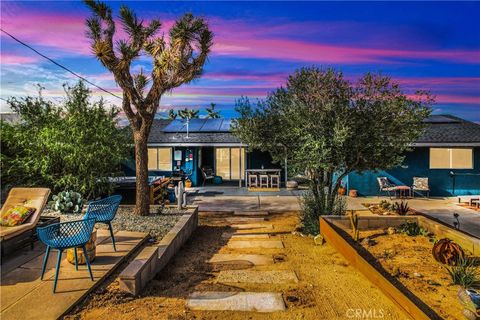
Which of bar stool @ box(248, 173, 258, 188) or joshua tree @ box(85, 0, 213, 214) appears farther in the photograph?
bar stool @ box(248, 173, 258, 188)

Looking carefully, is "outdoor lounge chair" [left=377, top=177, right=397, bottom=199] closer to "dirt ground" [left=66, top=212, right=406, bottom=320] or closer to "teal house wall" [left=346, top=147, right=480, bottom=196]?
"teal house wall" [left=346, top=147, right=480, bottom=196]

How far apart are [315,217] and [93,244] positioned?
5.51 m

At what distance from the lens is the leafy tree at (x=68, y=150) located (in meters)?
10.0

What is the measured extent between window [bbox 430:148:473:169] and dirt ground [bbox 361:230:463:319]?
948 cm

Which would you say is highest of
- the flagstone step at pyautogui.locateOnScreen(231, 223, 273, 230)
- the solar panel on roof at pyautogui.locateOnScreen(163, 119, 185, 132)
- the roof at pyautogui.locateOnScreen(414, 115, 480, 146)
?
the solar panel on roof at pyautogui.locateOnScreen(163, 119, 185, 132)

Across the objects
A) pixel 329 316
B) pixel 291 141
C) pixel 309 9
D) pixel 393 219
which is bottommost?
pixel 329 316

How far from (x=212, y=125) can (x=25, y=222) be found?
44.6ft

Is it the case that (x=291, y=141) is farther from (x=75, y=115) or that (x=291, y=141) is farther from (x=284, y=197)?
(x=75, y=115)

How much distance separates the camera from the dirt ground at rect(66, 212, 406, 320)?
396 centimetres

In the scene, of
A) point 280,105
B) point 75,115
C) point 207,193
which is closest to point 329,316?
point 280,105

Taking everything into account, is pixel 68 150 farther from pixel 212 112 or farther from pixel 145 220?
pixel 212 112

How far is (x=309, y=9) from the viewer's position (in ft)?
30.6

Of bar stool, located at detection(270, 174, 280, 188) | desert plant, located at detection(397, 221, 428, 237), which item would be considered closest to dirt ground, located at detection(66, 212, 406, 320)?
desert plant, located at detection(397, 221, 428, 237)

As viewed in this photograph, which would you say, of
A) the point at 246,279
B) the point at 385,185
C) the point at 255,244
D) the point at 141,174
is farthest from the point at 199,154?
the point at 246,279
